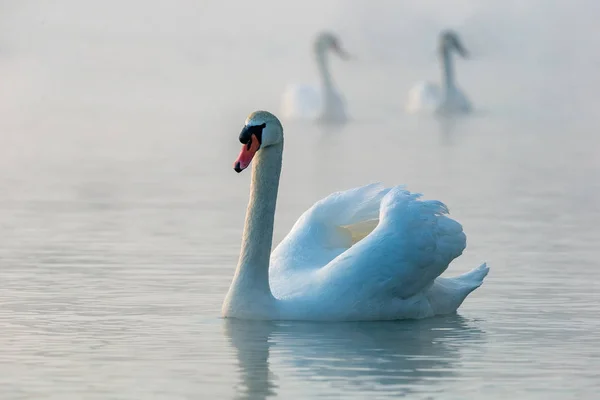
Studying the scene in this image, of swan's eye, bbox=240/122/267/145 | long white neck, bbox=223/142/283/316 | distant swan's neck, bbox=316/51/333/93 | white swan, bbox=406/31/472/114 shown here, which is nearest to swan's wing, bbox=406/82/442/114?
white swan, bbox=406/31/472/114

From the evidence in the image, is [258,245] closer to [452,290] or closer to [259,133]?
[259,133]

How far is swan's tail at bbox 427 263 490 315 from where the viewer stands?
12266 millimetres

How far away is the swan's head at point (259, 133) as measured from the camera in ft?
38.4

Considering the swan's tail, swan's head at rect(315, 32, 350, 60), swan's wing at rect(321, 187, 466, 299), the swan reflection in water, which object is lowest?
the swan reflection in water

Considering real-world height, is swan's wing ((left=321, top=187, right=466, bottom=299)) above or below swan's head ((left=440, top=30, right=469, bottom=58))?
below

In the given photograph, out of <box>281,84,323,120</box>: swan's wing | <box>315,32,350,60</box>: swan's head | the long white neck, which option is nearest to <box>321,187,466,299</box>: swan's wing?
the long white neck

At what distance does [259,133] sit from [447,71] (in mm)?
27444

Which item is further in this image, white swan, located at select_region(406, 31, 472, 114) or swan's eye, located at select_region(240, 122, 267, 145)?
white swan, located at select_region(406, 31, 472, 114)

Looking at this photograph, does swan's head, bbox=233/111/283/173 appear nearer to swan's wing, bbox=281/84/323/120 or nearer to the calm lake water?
the calm lake water

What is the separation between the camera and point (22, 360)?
10.2m

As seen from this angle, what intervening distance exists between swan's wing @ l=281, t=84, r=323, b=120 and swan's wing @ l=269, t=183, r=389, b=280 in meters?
22.5

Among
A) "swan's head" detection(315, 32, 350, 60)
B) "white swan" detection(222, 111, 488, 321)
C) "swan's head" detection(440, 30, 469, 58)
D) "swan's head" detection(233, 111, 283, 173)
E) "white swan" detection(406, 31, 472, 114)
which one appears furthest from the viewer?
"swan's head" detection(440, 30, 469, 58)

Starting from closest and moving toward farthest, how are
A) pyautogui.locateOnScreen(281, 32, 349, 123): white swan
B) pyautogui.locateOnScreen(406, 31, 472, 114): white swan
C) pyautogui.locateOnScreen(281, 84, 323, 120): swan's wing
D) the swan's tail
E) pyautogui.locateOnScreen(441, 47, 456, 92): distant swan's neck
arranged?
the swan's tail < pyautogui.locateOnScreen(281, 32, 349, 123): white swan < pyautogui.locateOnScreen(281, 84, 323, 120): swan's wing < pyautogui.locateOnScreen(406, 31, 472, 114): white swan < pyautogui.locateOnScreen(441, 47, 456, 92): distant swan's neck

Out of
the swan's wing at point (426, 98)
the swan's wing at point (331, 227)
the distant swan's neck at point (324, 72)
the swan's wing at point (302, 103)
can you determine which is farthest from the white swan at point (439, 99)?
the swan's wing at point (331, 227)
